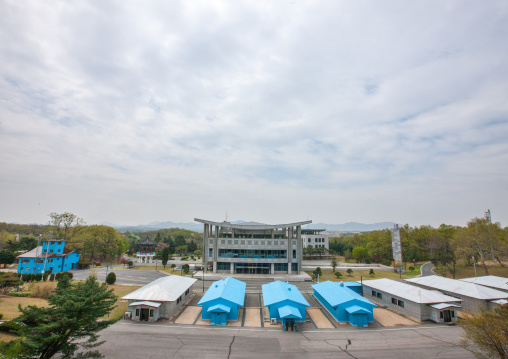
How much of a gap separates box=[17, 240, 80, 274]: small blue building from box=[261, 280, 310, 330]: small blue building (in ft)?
134

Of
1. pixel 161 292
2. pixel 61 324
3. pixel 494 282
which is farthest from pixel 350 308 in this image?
pixel 494 282

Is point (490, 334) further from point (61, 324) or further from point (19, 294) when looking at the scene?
point (19, 294)

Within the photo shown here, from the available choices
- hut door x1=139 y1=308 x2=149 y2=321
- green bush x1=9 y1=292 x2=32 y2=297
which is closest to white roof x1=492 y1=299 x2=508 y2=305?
hut door x1=139 y1=308 x2=149 y2=321

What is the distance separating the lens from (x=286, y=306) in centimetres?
2655

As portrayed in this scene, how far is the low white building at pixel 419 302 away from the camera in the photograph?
2767 cm

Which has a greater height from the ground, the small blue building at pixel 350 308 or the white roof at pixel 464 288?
the white roof at pixel 464 288

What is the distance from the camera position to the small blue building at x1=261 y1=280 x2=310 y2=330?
25.3 metres

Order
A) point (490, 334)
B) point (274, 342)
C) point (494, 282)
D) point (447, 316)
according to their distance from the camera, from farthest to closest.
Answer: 1. point (494, 282)
2. point (447, 316)
3. point (274, 342)
4. point (490, 334)

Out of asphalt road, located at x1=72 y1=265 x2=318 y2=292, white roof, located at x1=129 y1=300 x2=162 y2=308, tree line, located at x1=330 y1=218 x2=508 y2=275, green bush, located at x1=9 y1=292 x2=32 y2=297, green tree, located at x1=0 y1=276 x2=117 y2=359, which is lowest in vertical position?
asphalt road, located at x1=72 y1=265 x2=318 y2=292

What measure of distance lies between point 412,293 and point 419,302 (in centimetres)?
237

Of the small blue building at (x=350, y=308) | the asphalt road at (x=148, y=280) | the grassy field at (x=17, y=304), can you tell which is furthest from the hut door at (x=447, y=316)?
the grassy field at (x=17, y=304)

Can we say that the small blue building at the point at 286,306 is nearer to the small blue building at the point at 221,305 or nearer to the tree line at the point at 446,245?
the small blue building at the point at 221,305

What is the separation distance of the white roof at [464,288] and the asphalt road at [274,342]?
821cm

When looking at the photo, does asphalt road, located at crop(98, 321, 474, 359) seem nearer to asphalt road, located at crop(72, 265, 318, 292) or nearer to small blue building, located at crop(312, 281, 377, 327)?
small blue building, located at crop(312, 281, 377, 327)
